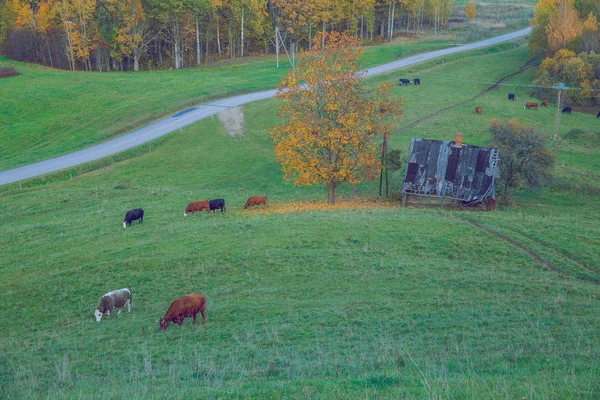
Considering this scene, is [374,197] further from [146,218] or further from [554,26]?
[554,26]

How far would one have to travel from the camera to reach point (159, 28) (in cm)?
8744

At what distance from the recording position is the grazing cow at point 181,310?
17.9 m

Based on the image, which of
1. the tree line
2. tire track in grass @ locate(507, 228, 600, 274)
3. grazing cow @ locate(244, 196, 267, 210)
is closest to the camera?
tire track in grass @ locate(507, 228, 600, 274)

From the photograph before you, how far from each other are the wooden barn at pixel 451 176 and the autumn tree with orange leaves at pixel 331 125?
120 inches

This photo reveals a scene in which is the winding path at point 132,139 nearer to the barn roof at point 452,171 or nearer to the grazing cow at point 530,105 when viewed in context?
the grazing cow at point 530,105

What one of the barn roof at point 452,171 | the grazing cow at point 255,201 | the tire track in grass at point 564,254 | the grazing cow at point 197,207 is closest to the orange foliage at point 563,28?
the barn roof at point 452,171

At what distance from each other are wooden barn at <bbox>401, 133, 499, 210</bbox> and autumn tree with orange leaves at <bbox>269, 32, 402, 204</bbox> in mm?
3036

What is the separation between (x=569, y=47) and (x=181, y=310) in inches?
2688

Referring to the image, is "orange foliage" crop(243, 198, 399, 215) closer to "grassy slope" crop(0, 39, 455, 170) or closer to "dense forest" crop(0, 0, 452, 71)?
"grassy slope" crop(0, 39, 455, 170)

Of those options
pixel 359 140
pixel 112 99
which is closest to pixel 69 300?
pixel 359 140

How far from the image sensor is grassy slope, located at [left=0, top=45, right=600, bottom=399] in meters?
12.7

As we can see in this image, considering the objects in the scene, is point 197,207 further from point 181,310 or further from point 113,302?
point 181,310

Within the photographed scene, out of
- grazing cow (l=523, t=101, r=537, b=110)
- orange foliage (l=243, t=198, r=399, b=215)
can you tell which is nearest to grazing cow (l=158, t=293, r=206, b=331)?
orange foliage (l=243, t=198, r=399, b=215)

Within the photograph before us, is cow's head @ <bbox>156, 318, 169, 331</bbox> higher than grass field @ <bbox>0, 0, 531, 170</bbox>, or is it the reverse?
grass field @ <bbox>0, 0, 531, 170</bbox>
